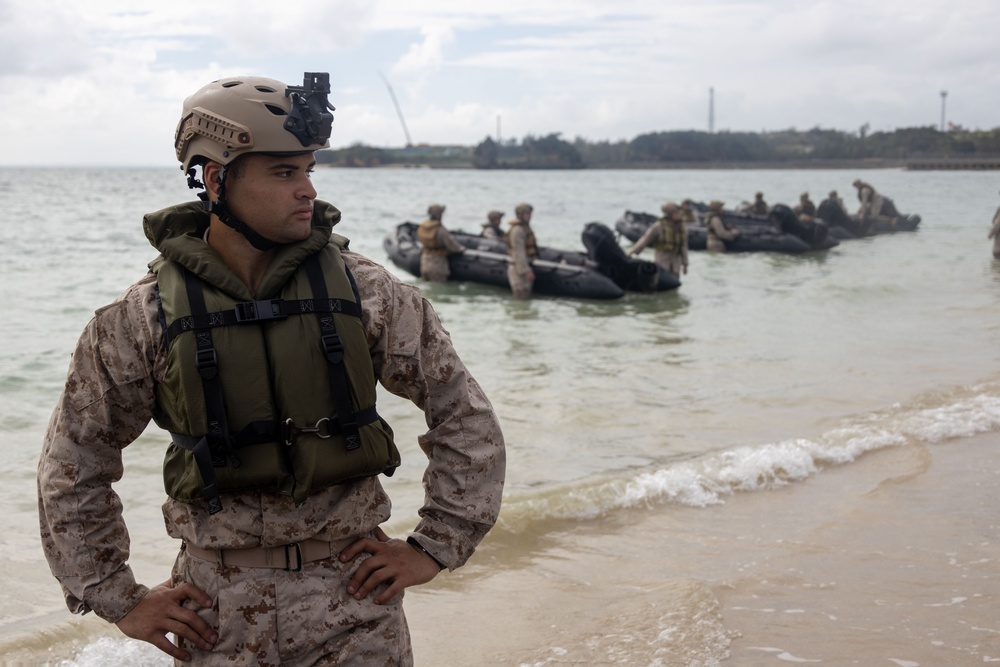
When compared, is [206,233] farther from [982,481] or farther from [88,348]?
[982,481]

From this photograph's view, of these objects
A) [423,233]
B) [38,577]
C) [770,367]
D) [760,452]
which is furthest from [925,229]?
[38,577]

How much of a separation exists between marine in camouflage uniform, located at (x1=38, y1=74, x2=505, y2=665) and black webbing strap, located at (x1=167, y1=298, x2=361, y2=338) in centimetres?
2

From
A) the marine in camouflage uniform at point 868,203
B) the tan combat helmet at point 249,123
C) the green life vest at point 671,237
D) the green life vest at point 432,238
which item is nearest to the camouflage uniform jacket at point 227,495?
the tan combat helmet at point 249,123

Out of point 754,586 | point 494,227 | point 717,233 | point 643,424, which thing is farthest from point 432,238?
point 754,586

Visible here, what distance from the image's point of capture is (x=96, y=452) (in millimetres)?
2156

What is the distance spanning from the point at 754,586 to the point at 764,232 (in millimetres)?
22056

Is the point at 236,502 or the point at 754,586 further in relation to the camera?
the point at 754,586

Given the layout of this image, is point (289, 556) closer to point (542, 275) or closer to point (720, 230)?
point (542, 275)

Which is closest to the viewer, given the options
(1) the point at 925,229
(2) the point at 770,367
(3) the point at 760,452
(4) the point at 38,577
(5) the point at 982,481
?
(4) the point at 38,577

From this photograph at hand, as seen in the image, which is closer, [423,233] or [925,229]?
[423,233]

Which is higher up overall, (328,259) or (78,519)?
(328,259)

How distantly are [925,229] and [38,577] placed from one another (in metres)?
35.9

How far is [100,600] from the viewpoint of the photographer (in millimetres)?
2162

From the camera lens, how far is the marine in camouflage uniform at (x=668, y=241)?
59.9ft
